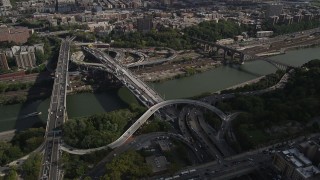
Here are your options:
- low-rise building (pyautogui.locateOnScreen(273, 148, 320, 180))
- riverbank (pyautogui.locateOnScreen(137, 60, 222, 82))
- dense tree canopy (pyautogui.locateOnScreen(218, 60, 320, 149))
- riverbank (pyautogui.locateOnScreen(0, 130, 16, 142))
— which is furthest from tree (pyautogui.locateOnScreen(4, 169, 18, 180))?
riverbank (pyautogui.locateOnScreen(137, 60, 222, 82))

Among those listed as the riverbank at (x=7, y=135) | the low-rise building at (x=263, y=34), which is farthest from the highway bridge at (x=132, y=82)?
the low-rise building at (x=263, y=34)

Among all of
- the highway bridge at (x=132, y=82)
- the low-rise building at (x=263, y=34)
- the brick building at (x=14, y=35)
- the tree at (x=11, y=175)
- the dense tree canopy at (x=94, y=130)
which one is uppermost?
the brick building at (x=14, y=35)

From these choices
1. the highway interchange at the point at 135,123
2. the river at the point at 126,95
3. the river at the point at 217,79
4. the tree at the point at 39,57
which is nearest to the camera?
the highway interchange at the point at 135,123

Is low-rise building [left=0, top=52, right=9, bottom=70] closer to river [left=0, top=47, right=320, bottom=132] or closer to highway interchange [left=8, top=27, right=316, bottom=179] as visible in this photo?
highway interchange [left=8, top=27, right=316, bottom=179]

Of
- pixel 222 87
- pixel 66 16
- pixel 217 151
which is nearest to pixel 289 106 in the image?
pixel 217 151

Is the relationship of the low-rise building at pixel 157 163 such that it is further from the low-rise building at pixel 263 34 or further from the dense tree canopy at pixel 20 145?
the low-rise building at pixel 263 34

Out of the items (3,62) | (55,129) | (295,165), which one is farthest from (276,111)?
(3,62)
